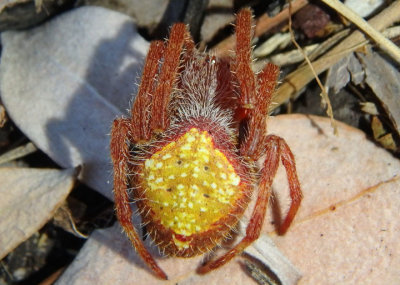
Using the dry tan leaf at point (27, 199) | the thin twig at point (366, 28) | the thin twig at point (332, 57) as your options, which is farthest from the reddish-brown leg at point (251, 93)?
the dry tan leaf at point (27, 199)

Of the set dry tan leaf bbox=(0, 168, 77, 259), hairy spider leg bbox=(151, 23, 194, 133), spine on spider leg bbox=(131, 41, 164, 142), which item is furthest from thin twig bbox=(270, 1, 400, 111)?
dry tan leaf bbox=(0, 168, 77, 259)

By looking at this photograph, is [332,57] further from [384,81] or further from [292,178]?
[292,178]

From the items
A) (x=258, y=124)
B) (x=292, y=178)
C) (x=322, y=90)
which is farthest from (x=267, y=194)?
(x=322, y=90)

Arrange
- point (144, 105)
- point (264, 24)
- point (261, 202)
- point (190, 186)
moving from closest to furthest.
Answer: point (190, 186), point (261, 202), point (144, 105), point (264, 24)

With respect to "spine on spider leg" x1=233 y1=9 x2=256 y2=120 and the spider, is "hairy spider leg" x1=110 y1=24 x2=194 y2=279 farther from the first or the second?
"spine on spider leg" x1=233 y1=9 x2=256 y2=120

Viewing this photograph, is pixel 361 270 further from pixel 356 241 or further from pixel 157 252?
pixel 157 252

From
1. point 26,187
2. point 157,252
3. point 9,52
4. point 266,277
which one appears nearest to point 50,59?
point 9,52
